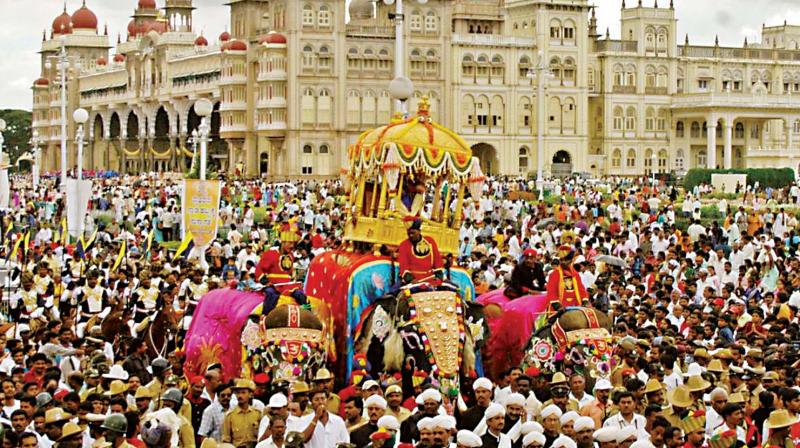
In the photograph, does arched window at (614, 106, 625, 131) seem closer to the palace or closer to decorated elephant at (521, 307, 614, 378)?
the palace

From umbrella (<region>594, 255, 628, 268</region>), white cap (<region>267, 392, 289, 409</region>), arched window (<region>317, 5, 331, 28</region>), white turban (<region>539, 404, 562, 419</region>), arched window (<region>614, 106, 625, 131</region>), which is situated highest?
arched window (<region>317, 5, 331, 28</region>)

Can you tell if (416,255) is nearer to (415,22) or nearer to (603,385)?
(603,385)

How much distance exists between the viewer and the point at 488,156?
79688 mm

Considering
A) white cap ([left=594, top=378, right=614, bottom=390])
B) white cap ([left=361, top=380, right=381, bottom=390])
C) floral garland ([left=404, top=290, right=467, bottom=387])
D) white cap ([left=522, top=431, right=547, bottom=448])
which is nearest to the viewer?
white cap ([left=522, top=431, right=547, bottom=448])

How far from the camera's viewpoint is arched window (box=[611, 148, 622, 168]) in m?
83.7

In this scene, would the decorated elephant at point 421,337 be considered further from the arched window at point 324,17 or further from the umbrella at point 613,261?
the arched window at point 324,17

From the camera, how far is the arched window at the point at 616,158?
275ft

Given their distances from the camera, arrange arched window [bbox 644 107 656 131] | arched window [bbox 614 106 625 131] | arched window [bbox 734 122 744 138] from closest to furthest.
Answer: arched window [bbox 614 106 625 131]
arched window [bbox 644 107 656 131]
arched window [bbox 734 122 744 138]

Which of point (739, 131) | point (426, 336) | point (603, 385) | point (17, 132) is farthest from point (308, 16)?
point (603, 385)

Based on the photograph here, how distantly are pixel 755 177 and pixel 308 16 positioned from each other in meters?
22.7

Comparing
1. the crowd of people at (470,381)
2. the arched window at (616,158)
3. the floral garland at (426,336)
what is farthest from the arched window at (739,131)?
the floral garland at (426,336)

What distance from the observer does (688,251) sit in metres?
27.9

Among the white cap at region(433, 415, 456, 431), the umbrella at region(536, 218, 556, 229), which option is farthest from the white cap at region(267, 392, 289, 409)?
the umbrella at region(536, 218, 556, 229)

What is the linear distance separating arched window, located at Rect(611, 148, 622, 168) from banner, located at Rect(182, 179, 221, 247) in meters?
61.0
